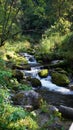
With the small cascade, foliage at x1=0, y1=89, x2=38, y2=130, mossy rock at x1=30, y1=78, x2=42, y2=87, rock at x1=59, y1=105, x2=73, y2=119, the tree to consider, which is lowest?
the small cascade

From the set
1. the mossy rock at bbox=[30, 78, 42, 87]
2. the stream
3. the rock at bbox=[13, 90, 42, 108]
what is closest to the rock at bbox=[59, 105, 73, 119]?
the rock at bbox=[13, 90, 42, 108]

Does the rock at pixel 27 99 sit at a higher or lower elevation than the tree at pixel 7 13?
lower

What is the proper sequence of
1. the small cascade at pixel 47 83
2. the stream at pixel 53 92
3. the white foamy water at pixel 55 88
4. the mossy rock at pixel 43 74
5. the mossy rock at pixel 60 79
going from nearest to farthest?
the stream at pixel 53 92 < the white foamy water at pixel 55 88 < the small cascade at pixel 47 83 < the mossy rock at pixel 60 79 < the mossy rock at pixel 43 74

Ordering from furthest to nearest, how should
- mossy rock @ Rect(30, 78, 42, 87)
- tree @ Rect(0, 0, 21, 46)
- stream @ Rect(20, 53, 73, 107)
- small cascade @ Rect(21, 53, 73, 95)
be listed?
mossy rock @ Rect(30, 78, 42, 87), small cascade @ Rect(21, 53, 73, 95), stream @ Rect(20, 53, 73, 107), tree @ Rect(0, 0, 21, 46)

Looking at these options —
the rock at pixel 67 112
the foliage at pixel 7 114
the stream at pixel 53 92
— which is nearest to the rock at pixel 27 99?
the rock at pixel 67 112

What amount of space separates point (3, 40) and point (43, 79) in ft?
27.2

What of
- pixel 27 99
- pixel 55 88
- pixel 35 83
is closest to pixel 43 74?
pixel 35 83

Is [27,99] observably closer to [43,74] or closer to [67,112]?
[67,112]

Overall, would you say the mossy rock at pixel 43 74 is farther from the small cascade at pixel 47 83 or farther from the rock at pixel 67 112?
the rock at pixel 67 112

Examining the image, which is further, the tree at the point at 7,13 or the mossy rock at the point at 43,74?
the mossy rock at the point at 43,74

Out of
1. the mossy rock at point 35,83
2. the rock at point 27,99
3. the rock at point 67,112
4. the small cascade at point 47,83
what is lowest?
the small cascade at point 47,83

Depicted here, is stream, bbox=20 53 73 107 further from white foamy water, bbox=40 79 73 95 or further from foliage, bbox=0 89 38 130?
foliage, bbox=0 89 38 130

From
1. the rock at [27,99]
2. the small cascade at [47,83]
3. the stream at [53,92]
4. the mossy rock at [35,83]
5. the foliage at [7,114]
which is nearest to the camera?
the foliage at [7,114]

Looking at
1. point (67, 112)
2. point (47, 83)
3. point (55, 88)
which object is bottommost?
point (47, 83)
